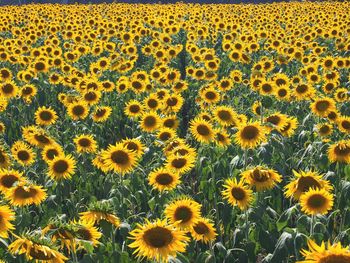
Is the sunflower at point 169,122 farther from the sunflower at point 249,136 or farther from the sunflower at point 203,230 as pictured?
the sunflower at point 203,230

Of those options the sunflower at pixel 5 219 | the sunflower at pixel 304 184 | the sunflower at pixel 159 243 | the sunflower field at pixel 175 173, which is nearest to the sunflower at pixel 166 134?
the sunflower field at pixel 175 173

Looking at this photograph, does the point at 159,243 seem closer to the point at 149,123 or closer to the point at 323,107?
the point at 149,123

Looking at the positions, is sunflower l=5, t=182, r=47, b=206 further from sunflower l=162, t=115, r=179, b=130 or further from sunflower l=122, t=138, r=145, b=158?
sunflower l=162, t=115, r=179, b=130

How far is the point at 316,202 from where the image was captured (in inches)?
173

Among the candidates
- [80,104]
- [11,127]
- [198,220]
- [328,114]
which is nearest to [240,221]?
[198,220]

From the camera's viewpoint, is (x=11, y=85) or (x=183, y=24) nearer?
(x=11, y=85)

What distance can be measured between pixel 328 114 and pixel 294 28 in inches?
455

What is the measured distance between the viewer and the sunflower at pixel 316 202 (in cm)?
439

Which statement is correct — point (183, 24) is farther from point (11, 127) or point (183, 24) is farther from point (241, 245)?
point (241, 245)

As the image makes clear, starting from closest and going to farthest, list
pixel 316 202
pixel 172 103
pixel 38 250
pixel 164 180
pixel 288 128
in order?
1. pixel 38 250
2. pixel 316 202
3. pixel 164 180
4. pixel 288 128
5. pixel 172 103

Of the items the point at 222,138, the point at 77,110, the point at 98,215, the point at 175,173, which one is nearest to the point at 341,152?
the point at 222,138

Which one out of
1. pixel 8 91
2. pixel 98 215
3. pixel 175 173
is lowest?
pixel 8 91

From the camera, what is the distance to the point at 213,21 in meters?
20.5

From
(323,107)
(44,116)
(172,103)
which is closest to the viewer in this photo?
(323,107)
